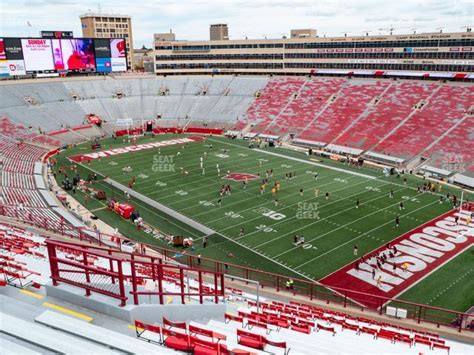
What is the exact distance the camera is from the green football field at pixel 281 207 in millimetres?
24922

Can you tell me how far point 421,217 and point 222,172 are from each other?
19.0 m

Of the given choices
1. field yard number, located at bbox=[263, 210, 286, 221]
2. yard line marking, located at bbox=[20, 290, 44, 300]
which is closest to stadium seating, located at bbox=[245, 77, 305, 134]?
field yard number, located at bbox=[263, 210, 286, 221]

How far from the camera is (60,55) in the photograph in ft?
216

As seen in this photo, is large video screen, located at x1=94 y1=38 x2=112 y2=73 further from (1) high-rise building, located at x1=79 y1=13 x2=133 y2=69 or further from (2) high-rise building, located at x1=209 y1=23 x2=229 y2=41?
(1) high-rise building, located at x1=79 y1=13 x2=133 y2=69

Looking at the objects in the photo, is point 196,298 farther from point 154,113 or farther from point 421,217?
point 154,113

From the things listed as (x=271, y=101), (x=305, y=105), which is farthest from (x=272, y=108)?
(x=305, y=105)

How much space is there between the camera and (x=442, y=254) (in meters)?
24.7

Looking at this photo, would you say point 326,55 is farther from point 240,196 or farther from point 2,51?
point 2,51

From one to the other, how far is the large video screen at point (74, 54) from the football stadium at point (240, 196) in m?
0.22

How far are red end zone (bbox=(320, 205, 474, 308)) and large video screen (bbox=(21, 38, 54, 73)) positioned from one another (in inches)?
2309

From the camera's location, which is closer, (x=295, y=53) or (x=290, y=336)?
(x=290, y=336)

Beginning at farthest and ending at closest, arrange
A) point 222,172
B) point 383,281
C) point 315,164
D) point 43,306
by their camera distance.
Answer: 1. point 315,164
2. point 222,172
3. point 383,281
4. point 43,306

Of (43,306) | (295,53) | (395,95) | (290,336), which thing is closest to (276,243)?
(290,336)

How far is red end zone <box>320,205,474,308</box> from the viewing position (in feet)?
70.7
